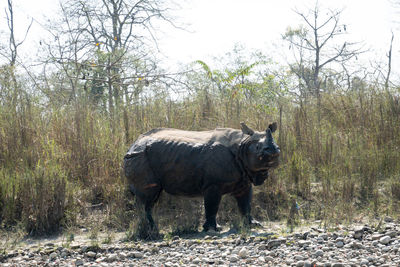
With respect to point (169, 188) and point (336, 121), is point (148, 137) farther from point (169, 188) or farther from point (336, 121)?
point (336, 121)

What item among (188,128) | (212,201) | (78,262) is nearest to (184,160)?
(212,201)

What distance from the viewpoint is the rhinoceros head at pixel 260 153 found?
4.78 m

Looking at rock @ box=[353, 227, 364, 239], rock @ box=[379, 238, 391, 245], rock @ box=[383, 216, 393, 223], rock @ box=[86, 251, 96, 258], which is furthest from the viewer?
rock @ box=[383, 216, 393, 223]

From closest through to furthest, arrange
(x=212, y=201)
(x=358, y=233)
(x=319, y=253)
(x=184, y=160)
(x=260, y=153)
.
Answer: (x=319, y=253), (x=358, y=233), (x=260, y=153), (x=212, y=201), (x=184, y=160)

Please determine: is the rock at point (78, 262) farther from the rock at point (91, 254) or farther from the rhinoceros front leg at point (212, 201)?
the rhinoceros front leg at point (212, 201)

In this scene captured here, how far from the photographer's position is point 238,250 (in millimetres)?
4219

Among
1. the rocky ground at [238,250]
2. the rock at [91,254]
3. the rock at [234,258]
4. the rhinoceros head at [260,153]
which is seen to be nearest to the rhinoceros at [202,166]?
the rhinoceros head at [260,153]

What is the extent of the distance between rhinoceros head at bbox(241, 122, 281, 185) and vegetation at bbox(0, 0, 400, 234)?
1.03 meters

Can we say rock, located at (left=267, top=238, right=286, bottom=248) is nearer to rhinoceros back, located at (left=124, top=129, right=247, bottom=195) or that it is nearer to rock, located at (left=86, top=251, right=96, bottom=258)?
rhinoceros back, located at (left=124, top=129, right=247, bottom=195)

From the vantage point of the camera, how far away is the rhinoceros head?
4781 millimetres

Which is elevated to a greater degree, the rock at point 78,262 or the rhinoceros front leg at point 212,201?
the rhinoceros front leg at point 212,201

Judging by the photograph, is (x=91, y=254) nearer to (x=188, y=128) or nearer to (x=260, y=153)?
(x=260, y=153)

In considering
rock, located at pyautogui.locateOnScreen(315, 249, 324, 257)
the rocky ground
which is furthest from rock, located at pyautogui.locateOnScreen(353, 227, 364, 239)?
rock, located at pyautogui.locateOnScreen(315, 249, 324, 257)

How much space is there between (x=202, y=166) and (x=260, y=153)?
0.77 meters
